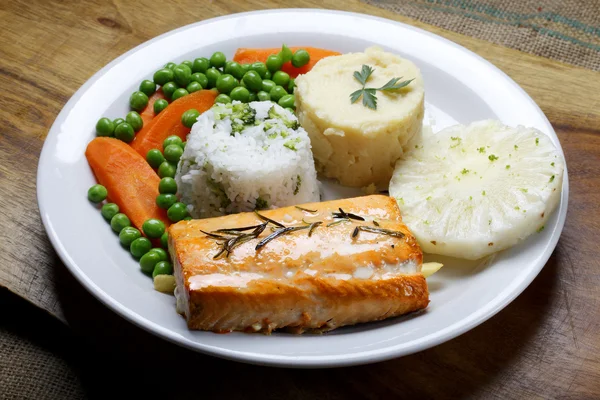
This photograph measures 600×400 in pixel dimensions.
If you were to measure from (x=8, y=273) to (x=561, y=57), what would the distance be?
444 cm

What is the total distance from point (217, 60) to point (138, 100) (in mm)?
686

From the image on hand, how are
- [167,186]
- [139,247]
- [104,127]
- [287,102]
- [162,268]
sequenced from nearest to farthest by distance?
[162,268], [139,247], [167,186], [104,127], [287,102]

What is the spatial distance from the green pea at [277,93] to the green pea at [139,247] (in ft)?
5.03

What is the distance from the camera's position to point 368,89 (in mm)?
4285

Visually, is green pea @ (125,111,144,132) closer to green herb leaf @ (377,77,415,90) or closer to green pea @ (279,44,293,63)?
green pea @ (279,44,293,63)

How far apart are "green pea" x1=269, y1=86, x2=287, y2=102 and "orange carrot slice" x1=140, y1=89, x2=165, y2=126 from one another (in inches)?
30.5

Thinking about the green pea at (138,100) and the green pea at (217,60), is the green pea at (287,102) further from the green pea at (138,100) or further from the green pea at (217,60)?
the green pea at (138,100)

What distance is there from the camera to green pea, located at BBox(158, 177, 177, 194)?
13.7ft

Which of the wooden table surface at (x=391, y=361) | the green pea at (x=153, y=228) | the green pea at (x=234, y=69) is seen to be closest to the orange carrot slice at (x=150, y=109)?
the green pea at (x=234, y=69)

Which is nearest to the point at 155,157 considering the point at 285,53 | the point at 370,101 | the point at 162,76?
the point at 162,76

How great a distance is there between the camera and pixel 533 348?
3570 mm

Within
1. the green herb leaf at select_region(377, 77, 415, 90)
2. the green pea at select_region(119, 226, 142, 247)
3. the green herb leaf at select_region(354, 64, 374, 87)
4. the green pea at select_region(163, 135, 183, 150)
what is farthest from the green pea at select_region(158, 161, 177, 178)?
the green herb leaf at select_region(377, 77, 415, 90)

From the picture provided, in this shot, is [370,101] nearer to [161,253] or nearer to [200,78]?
[200,78]

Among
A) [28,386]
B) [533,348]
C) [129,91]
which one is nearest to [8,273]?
[28,386]
